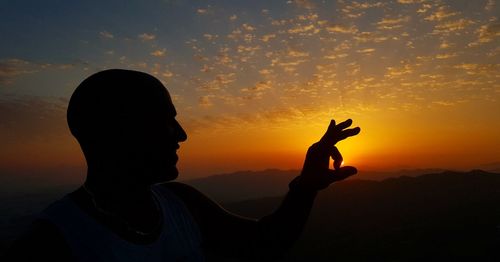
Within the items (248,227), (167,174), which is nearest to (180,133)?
(167,174)

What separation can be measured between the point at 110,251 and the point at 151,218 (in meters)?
0.47

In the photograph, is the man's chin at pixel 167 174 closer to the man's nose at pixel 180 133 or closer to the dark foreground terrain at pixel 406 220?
the man's nose at pixel 180 133

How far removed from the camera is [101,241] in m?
2.03

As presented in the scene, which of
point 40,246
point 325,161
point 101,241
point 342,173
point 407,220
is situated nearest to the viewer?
point 40,246

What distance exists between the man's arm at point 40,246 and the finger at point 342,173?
191cm

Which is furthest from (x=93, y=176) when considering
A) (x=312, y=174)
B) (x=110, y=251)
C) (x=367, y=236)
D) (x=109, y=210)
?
(x=367, y=236)

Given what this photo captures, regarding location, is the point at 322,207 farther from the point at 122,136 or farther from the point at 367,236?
the point at 122,136

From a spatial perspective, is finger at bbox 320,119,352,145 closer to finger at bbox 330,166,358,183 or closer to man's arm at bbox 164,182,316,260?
finger at bbox 330,166,358,183

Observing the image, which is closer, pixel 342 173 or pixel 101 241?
pixel 101 241

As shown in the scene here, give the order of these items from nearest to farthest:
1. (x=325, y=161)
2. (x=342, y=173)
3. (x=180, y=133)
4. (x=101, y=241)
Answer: (x=101, y=241), (x=180, y=133), (x=342, y=173), (x=325, y=161)

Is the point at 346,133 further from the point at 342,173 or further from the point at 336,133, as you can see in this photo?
the point at 342,173

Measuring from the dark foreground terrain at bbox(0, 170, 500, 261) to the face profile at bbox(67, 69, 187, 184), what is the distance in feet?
120

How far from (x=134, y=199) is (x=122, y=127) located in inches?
19.3

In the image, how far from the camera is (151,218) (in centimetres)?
247
